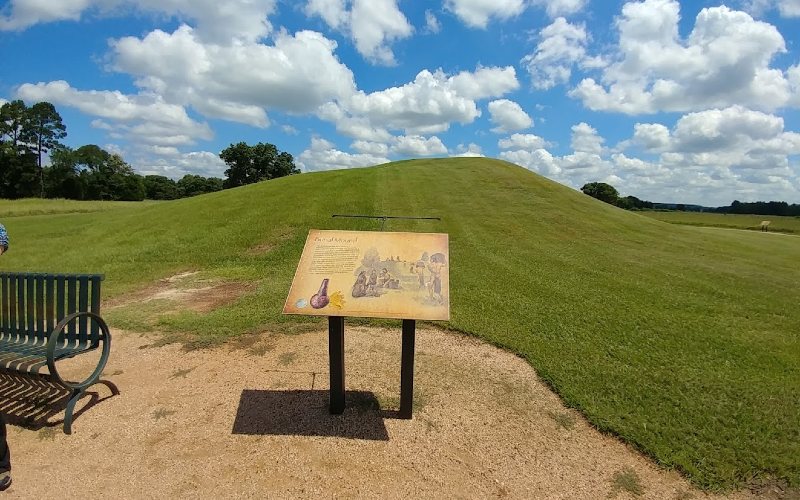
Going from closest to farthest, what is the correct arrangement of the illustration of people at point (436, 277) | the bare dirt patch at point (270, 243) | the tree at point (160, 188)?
the illustration of people at point (436, 277)
the bare dirt patch at point (270, 243)
the tree at point (160, 188)

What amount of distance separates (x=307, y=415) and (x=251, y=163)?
264ft

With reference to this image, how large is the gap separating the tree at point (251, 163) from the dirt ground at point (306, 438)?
7744 centimetres

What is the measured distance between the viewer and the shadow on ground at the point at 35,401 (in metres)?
4.88

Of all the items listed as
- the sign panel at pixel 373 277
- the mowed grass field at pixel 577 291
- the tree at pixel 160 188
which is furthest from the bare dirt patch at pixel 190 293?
the tree at pixel 160 188

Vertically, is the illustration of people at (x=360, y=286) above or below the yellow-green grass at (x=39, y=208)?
below

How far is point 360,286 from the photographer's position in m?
5.01

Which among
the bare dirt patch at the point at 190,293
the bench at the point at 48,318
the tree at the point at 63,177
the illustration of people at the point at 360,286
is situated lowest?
the bare dirt patch at the point at 190,293

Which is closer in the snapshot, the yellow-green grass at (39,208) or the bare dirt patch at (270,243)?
the bare dirt patch at (270,243)

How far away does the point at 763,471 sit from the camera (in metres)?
4.43

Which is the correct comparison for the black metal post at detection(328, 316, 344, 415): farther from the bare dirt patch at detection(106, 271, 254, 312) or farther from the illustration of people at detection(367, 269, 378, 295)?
the bare dirt patch at detection(106, 271, 254, 312)

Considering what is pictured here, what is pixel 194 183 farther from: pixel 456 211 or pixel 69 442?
pixel 69 442

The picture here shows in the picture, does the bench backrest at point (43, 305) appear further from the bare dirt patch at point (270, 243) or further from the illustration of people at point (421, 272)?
the bare dirt patch at point (270, 243)

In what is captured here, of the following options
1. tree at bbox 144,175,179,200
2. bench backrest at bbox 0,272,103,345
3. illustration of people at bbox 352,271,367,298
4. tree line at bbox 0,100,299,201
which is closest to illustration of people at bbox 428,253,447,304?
illustration of people at bbox 352,271,367,298

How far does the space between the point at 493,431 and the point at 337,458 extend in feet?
5.94
